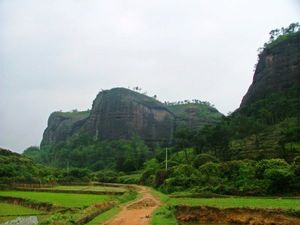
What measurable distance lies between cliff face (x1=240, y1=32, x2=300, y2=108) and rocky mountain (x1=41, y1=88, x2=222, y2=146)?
29.1 metres

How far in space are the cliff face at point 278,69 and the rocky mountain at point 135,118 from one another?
95.6 feet

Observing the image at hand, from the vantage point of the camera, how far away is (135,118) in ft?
389

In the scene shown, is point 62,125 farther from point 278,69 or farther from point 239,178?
point 239,178

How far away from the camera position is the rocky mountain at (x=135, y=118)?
384 ft

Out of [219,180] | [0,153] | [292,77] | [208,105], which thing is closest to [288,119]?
[292,77]

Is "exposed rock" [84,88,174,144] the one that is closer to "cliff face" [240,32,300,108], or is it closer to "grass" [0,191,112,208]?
"cliff face" [240,32,300,108]

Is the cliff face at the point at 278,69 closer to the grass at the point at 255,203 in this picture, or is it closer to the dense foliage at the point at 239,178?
the dense foliage at the point at 239,178

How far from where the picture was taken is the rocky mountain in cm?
11706

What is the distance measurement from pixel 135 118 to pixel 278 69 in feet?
146

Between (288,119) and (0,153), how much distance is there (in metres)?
47.0

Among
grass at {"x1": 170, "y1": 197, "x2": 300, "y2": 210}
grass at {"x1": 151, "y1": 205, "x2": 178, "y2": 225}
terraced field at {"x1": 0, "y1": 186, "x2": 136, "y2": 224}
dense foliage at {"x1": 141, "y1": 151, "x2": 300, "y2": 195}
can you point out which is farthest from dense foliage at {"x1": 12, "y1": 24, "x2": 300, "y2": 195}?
grass at {"x1": 151, "y1": 205, "x2": 178, "y2": 225}

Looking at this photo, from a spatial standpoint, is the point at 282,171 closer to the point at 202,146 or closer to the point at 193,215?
the point at 193,215

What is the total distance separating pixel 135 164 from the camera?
247ft

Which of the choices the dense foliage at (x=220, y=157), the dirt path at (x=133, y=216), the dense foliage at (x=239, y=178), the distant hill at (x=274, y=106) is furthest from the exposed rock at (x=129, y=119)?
the dirt path at (x=133, y=216)
